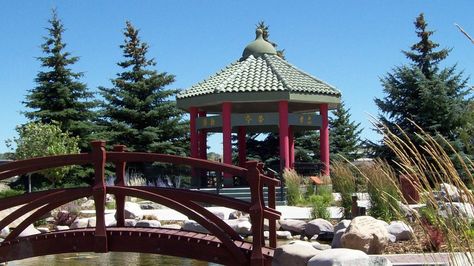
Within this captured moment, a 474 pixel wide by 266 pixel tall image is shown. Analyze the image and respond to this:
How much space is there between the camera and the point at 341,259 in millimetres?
4941

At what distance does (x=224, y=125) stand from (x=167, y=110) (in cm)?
998

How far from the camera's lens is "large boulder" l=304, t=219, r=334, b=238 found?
396 inches

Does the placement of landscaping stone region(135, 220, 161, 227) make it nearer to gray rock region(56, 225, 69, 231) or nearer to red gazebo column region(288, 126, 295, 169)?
gray rock region(56, 225, 69, 231)

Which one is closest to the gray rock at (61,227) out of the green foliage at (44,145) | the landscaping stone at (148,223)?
the landscaping stone at (148,223)

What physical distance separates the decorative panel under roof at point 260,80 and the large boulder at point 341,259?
1163 centimetres

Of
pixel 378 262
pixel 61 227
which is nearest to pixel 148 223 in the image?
pixel 61 227

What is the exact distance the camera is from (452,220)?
2.66 m

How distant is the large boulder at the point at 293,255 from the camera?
5781 millimetres

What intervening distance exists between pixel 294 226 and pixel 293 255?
486 cm

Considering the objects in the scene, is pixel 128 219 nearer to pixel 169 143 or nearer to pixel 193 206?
pixel 193 206

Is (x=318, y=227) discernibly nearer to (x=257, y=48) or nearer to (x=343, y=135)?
(x=257, y=48)

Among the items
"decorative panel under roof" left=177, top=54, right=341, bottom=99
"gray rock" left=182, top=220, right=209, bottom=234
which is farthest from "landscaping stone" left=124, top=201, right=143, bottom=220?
"decorative panel under roof" left=177, top=54, right=341, bottom=99

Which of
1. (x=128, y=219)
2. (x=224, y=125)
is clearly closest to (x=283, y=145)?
(x=224, y=125)

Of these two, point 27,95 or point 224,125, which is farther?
point 27,95
